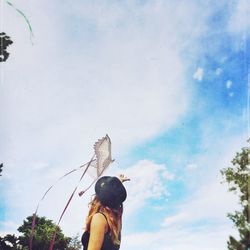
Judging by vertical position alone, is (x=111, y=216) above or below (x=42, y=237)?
below

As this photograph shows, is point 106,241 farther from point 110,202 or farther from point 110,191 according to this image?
point 110,191

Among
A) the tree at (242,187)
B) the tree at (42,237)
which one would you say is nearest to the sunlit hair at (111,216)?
the tree at (242,187)

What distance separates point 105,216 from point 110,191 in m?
0.28

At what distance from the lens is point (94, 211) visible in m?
3.83

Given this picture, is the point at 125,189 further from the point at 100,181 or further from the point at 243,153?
the point at 243,153

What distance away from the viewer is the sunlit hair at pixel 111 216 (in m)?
3.73

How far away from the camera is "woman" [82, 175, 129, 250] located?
3.58 meters

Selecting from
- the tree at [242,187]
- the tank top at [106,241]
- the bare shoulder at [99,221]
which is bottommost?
the tank top at [106,241]

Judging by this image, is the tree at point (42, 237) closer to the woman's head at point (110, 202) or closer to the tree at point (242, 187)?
the tree at point (242, 187)

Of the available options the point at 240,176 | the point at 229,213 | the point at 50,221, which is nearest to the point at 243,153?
the point at 240,176

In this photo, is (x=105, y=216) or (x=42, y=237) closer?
(x=105, y=216)

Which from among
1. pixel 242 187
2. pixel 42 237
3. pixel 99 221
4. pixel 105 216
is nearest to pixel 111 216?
pixel 105 216

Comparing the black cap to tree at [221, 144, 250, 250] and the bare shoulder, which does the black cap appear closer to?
the bare shoulder

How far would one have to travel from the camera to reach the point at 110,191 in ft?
12.8
